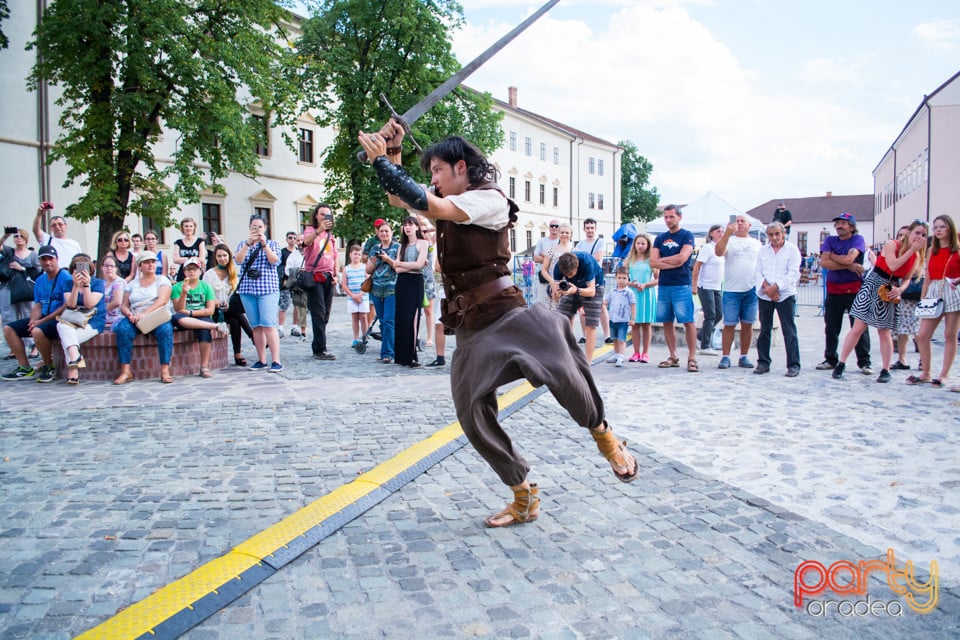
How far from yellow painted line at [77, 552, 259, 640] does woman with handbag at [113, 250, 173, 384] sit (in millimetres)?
5710

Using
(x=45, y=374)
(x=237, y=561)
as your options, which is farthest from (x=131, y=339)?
(x=237, y=561)

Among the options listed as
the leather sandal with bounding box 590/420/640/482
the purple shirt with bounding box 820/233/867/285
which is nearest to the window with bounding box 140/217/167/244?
the purple shirt with bounding box 820/233/867/285

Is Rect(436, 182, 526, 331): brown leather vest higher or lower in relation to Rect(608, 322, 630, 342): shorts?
higher

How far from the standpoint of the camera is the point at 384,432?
580cm

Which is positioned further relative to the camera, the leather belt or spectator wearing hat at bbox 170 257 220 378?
spectator wearing hat at bbox 170 257 220 378

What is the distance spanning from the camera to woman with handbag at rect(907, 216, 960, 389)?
7.80 metres

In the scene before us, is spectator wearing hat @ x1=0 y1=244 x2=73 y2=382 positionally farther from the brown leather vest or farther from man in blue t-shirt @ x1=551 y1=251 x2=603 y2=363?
the brown leather vest

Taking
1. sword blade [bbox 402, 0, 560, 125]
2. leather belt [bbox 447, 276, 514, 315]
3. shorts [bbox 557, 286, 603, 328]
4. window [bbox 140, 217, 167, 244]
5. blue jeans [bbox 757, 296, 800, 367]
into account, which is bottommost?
blue jeans [bbox 757, 296, 800, 367]

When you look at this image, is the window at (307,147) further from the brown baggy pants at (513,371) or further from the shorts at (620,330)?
the brown baggy pants at (513,371)

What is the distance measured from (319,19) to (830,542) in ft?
107

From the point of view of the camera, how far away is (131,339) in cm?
845

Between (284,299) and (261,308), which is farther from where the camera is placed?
(284,299)

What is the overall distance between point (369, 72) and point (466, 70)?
29284mm

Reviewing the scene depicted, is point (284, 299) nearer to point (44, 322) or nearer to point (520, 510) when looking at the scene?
point (44, 322)
